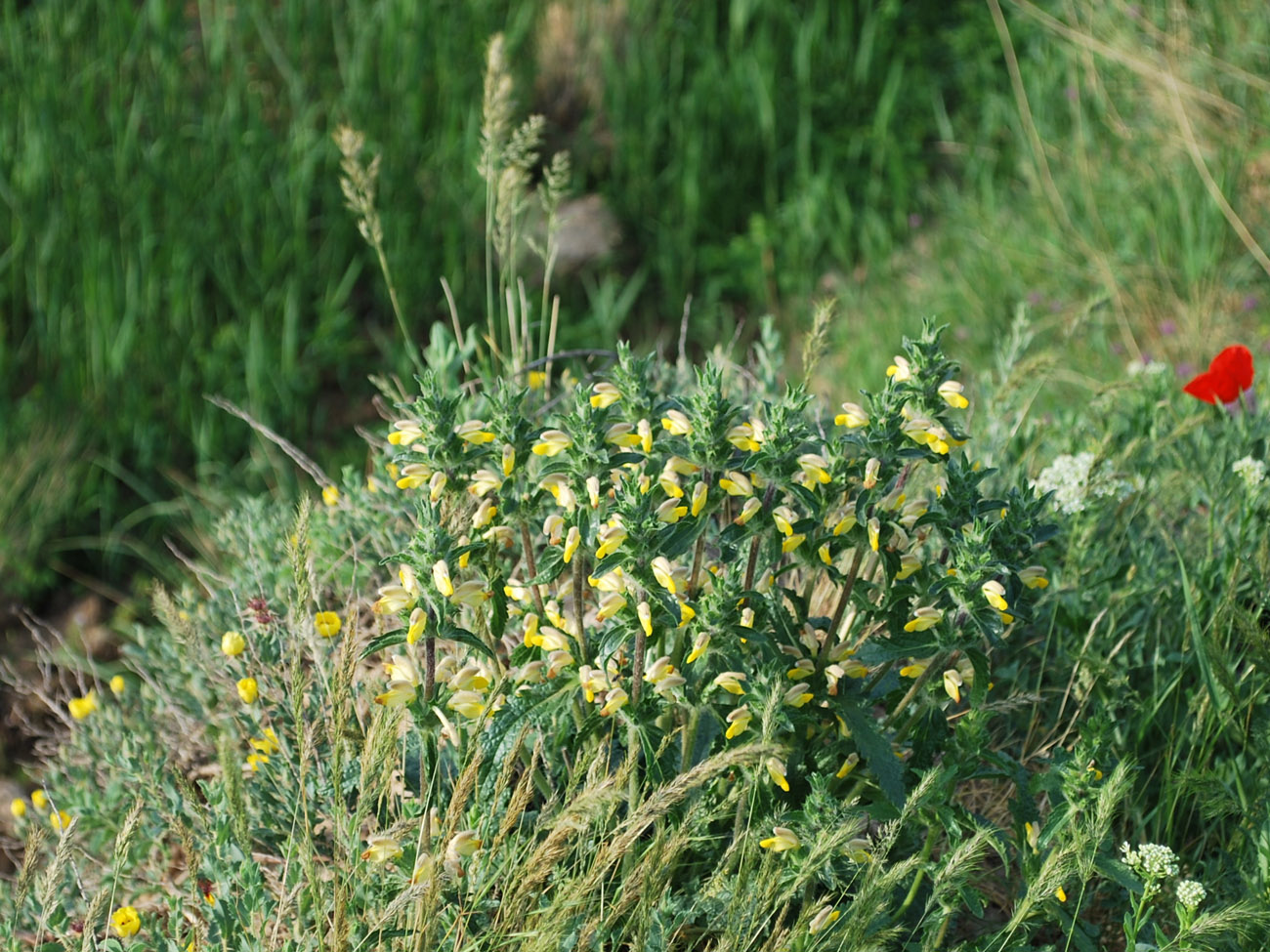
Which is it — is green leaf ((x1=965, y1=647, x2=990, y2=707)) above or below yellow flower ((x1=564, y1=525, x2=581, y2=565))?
below

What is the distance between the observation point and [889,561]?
1656mm

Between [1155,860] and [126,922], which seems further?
[126,922]

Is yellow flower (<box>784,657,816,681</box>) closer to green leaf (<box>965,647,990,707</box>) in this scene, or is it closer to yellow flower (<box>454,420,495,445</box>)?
green leaf (<box>965,647,990,707</box>)

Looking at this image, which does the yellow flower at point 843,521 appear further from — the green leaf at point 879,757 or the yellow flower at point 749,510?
the green leaf at point 879,757

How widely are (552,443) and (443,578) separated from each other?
24 cm

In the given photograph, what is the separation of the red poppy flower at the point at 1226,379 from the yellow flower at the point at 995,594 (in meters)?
0.99

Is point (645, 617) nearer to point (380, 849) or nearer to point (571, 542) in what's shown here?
point (571, 542)

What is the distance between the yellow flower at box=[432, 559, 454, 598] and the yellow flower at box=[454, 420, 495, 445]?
0.20m

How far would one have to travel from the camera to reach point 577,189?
5113mm

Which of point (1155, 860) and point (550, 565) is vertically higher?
point (550, 565)

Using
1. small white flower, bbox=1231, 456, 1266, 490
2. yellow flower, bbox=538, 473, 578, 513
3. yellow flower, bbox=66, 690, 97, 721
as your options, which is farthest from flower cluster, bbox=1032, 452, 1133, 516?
yellow flower, bbox=66, 690, 97, 721

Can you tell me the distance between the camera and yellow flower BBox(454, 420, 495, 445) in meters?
1.63

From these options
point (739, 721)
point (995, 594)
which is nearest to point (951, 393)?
point (995, 594)

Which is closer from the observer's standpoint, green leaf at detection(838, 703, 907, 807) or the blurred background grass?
green leaf at detection(838, 703, 907, 807)
